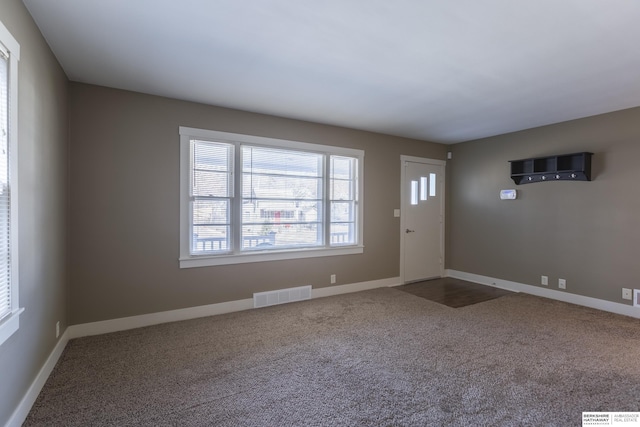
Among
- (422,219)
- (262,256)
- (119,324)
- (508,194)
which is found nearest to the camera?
(119,324)

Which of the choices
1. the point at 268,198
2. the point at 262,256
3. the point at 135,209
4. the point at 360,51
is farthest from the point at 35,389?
the point at 360,51

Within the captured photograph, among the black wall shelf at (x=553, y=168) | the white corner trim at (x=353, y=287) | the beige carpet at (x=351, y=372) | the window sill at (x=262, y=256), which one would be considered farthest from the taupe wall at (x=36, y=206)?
the black wall shelf at (x=553, y=168)

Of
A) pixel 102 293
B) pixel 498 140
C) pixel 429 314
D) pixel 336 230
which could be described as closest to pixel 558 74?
pixel 498 140

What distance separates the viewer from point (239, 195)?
405 centimetres

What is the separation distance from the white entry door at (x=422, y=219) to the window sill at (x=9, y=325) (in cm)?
491

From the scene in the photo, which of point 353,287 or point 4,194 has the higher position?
point 4,194

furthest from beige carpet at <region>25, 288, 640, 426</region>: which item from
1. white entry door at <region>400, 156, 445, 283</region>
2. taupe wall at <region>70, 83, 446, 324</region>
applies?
white entry door at <region>400, 156, 445, 283</region>

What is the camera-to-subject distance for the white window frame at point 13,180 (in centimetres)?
177

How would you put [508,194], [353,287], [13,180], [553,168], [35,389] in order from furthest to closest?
[508,194], [353,287], [553,168], [35,389], [13,180]

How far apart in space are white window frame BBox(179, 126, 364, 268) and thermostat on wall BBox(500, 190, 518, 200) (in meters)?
2.39

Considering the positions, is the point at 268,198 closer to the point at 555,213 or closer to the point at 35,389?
the point at 35,389

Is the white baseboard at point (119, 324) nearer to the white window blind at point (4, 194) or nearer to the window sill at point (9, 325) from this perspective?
the window sill at point (9, 325)

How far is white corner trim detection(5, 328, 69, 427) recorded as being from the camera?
6.24 ft

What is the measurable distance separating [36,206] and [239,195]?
80.5 inches
